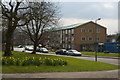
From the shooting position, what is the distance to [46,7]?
90.6ft

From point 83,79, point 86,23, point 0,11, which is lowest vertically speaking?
point 83,79

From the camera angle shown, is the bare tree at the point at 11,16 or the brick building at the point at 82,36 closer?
the bare tree at the point at 11,16

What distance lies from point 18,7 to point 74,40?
189ft

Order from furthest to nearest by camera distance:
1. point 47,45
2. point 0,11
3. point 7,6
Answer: point 47,45
point 7,6
point 0,11

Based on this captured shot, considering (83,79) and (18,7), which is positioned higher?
(18,7)

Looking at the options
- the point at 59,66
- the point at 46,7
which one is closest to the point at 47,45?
the point at 46,7

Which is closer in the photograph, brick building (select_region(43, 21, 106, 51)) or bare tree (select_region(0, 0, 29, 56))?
bare tree (select_region(0, 0, 29, 56))

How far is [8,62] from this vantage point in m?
16.6

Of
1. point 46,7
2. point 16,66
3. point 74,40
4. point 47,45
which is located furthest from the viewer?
point 47,45

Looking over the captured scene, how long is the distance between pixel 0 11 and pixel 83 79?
1449 cm

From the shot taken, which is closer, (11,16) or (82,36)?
(11,16)

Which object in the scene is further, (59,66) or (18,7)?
(18,7)

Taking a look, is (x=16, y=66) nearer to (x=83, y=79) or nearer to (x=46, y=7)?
(x=83, y=79)

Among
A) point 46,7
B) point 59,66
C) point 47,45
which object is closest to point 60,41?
point 47,45
